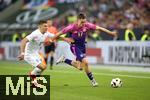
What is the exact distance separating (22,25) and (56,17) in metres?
3.14


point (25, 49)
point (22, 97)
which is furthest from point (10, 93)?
point (25, 49)

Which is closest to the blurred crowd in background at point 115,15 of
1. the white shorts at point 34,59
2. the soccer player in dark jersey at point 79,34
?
the soccer player in dark jersey at point 79,34

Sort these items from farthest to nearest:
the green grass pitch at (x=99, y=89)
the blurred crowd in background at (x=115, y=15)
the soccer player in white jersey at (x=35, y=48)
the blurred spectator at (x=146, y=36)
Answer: the blurred crowd in background at (x=115, y=15)
the blurred spectator at (x=146, y=36)
the soccer player in white jersey at (x=35, y=48)
the green grass pitch at (x=99, y=89)

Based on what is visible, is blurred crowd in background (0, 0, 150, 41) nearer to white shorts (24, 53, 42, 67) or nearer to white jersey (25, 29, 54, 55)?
white jersey (25, 29, 54, 55)

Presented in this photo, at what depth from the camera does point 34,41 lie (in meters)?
16.8

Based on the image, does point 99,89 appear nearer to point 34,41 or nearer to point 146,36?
point 34,41

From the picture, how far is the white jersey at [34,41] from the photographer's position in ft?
54.8

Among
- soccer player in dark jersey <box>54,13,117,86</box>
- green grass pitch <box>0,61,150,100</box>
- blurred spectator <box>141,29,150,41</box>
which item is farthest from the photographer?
blurred spectator <box>141,29,150,41</box>

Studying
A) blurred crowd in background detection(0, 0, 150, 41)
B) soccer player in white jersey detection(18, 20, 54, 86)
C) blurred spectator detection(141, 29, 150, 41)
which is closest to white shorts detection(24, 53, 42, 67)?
soccer player in white jersey detection(18, 20, 54, 86)

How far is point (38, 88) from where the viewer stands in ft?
52.9

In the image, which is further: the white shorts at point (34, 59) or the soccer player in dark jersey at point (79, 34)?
the soccer player in dark jersey at point (79, 34)

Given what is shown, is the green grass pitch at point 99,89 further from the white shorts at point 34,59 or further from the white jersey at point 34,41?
the white jersey at point 34,41

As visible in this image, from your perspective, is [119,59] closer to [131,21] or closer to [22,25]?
[131,21]

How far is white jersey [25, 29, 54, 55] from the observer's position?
54.8ft
